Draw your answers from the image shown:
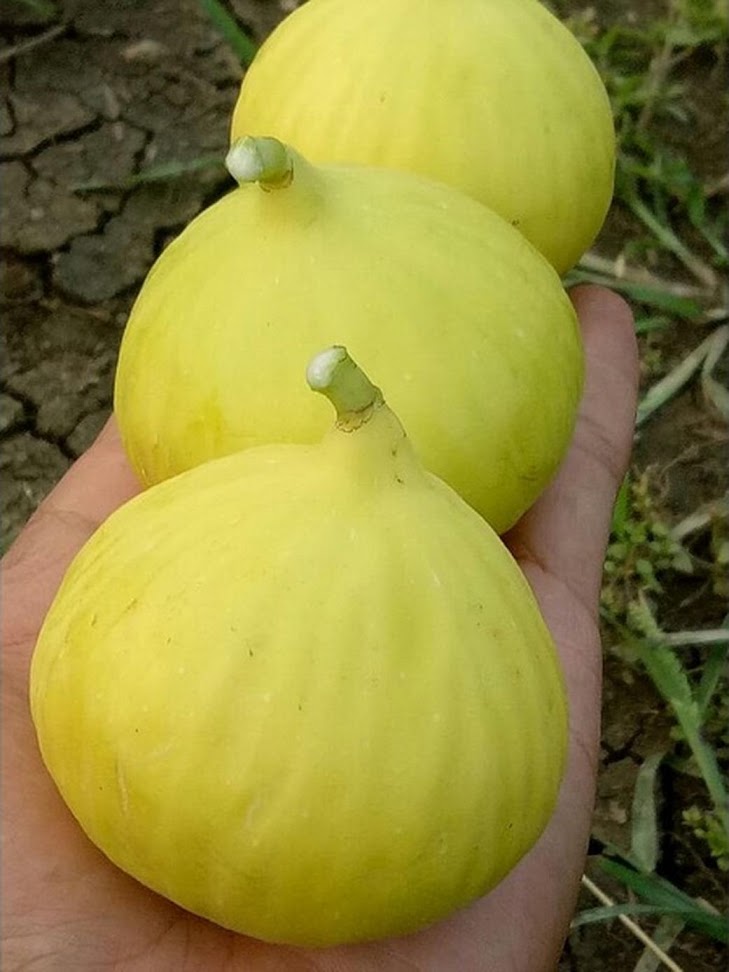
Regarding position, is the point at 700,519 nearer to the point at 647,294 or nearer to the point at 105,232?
the point at 647,294

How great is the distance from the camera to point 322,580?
85cm

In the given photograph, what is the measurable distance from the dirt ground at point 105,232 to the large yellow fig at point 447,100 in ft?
2.25

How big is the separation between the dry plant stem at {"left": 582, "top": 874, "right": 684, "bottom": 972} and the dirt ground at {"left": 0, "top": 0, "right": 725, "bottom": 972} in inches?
0.6

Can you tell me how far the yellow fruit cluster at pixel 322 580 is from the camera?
0.84 metres

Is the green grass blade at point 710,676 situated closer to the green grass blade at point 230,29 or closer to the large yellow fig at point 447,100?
the large yellow fig at point 447,100

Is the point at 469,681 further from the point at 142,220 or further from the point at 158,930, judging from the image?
the point at 142,220

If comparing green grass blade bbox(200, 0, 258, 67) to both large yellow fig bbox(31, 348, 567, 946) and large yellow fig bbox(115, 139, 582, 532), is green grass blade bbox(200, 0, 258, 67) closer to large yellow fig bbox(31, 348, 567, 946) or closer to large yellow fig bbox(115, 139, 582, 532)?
large yellow fig bbox(115, 139, 582, 532)

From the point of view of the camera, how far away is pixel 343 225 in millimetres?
1051

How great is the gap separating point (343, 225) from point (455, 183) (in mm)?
192

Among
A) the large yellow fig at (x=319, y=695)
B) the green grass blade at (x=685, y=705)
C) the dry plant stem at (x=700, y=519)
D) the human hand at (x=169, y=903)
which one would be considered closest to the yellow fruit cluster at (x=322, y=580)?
the large yellow fig at (x=319, y=695)

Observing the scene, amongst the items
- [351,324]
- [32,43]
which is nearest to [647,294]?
[32,43]

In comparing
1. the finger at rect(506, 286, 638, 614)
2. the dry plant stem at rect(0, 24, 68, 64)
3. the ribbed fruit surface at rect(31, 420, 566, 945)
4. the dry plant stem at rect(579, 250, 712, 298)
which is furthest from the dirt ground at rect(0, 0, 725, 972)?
the ribbed fruit surface at rect(31, 420, 566, 945)

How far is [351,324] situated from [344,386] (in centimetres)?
17

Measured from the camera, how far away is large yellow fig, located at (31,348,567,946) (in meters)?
0.84
